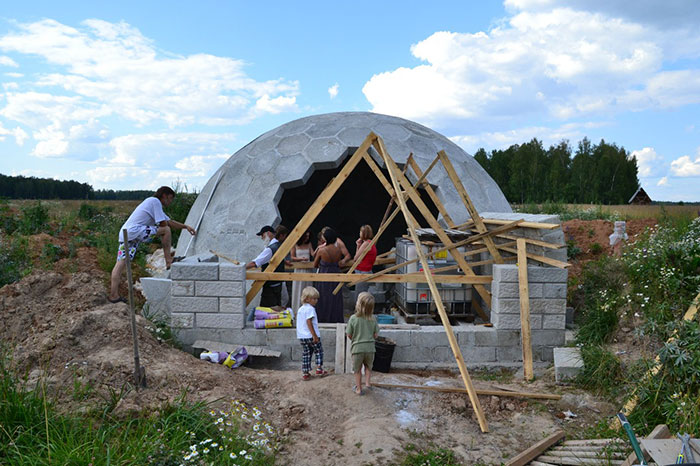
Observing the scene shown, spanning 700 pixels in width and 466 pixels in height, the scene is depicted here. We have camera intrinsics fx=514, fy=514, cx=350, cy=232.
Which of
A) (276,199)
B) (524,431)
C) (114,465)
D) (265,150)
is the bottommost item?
(524,431)

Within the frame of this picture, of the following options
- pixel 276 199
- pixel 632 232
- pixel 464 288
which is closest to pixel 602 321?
pixel 464 288

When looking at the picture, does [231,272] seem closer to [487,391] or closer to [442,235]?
[442,235]

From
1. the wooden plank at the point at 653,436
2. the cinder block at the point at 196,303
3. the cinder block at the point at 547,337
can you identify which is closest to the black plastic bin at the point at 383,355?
the cinder block at the point at 547,337

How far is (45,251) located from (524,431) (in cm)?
1038

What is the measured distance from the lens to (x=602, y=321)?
21.9 ft

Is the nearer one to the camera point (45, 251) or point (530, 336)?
point (530, 336)

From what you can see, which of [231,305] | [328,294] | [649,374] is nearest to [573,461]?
[649,374]

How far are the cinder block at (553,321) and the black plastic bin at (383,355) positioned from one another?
202 cm

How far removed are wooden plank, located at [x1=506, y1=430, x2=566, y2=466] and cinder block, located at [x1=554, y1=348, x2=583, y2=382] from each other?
5.00ft

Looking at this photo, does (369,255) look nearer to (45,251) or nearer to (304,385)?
(304,385)

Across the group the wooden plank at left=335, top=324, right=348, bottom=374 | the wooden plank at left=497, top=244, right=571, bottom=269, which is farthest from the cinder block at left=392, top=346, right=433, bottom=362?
the wooden plank at left=497, top=244, right=571, bottom=269

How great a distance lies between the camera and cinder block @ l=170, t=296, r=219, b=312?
661 centimetres

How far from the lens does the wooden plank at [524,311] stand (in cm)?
629

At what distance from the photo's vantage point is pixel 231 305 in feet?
21.6
